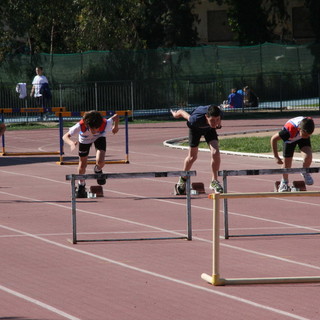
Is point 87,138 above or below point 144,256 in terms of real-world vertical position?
above

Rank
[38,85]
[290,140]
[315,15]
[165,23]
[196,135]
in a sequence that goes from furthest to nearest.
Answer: [315,15]
[165,23]
[38,85]
[196,135]
[290,140]

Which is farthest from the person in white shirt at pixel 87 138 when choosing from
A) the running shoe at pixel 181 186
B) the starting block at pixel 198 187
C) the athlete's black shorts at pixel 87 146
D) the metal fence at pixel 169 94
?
the metal fence at pixel 169 94

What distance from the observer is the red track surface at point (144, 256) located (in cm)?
851

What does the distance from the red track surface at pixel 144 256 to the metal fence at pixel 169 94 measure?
18.4m

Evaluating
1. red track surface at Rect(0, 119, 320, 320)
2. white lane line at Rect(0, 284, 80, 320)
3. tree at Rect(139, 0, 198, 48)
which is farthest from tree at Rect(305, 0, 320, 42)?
white lane line at Rect(0, 284, 80, 320)

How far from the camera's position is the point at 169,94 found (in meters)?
39.0

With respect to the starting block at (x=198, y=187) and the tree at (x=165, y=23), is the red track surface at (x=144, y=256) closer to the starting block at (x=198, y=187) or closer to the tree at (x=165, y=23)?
the starting block at (x=198, y=187)

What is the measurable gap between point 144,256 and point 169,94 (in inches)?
1112

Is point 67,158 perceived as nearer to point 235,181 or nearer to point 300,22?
point 235,181

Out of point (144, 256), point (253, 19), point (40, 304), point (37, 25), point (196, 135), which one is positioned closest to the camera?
point (40, 304)

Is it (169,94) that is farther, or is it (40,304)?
(169,94)

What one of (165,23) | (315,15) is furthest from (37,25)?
(315,15)

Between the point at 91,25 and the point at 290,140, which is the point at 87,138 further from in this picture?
the point at 91,25

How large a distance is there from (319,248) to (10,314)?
14.4ft
